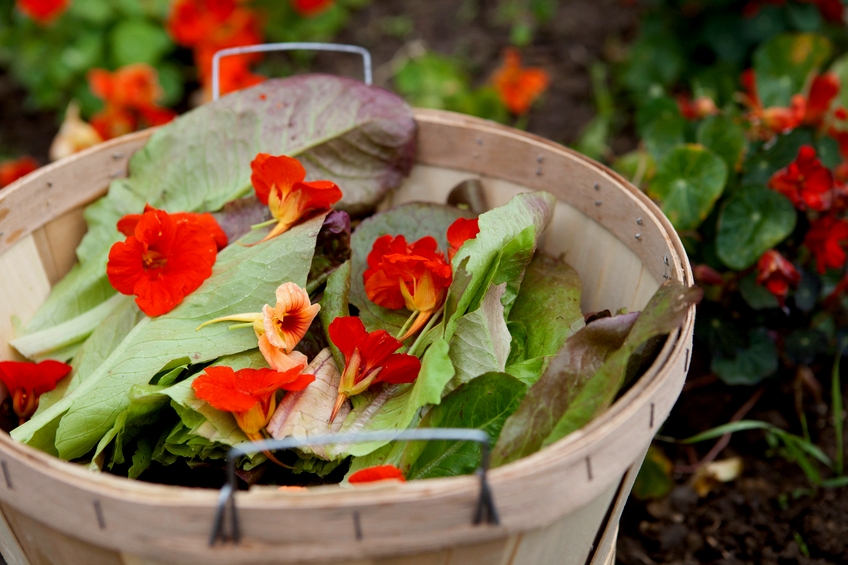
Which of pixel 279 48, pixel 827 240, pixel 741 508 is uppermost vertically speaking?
pixel 279 48

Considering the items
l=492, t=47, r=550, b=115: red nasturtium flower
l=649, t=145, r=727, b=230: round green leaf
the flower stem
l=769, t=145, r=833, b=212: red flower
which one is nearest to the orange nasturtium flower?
the flower stem

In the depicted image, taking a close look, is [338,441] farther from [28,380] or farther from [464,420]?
[28,380]

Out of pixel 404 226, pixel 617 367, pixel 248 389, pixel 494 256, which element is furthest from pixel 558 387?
pixel 404 226

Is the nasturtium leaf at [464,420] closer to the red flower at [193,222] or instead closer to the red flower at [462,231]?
the red flower at [462,231]

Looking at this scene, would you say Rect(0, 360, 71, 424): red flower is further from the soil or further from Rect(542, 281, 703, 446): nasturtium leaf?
Rect(542, 281, 703, 446): nasturtium leaf

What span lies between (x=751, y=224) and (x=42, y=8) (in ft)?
8.24

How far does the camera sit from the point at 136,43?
2922mm

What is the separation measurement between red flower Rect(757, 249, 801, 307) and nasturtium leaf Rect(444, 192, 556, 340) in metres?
0.59

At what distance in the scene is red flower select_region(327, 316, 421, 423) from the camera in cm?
110

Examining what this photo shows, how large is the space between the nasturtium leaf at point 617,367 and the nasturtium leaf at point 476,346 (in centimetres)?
18

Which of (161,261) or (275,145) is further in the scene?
(275,145)

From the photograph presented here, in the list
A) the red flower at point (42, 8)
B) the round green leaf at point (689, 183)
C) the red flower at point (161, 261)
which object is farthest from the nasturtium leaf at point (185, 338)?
the red flower at point (42, 8)

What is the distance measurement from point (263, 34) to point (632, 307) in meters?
2.45

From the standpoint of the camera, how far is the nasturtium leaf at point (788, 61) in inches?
84.2
